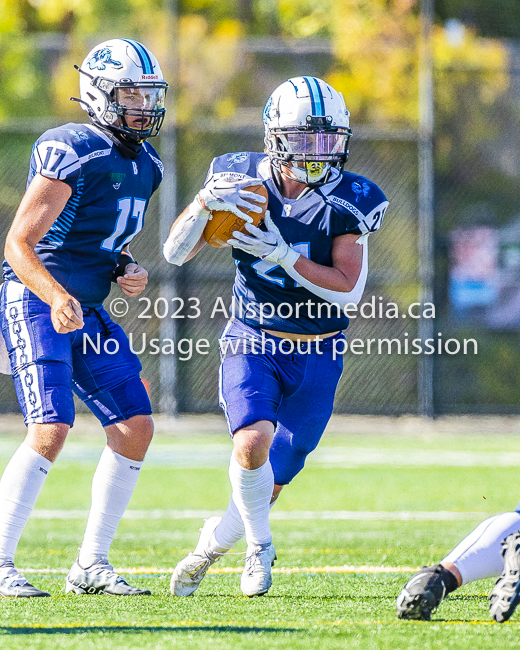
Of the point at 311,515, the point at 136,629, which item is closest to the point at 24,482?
the point at 136,629

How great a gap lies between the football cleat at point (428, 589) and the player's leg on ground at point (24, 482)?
1362 mm

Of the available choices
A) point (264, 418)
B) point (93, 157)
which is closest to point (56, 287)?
point (93, 157)

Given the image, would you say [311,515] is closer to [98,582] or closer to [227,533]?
[227,533]

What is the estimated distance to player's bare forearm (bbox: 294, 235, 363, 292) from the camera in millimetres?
3793

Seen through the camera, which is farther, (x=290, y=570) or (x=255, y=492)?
(x=290, y=570)

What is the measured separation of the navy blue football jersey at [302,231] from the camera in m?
3.94

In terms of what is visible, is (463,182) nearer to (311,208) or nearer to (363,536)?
(363,536)

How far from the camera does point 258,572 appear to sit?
3760 millimetres

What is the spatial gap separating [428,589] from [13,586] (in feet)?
4.87

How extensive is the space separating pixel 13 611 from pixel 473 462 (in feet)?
19.1

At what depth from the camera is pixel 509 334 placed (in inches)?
462

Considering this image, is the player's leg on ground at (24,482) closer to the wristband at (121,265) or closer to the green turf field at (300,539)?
the green turf field at (300,539)

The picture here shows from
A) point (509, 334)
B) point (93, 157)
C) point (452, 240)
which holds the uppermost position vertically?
point (93, 157)

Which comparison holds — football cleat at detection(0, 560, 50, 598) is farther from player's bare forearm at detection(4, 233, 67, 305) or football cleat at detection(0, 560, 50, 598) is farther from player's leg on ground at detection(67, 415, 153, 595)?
player's bare forearm at detection(4, 233, 67, 305)
